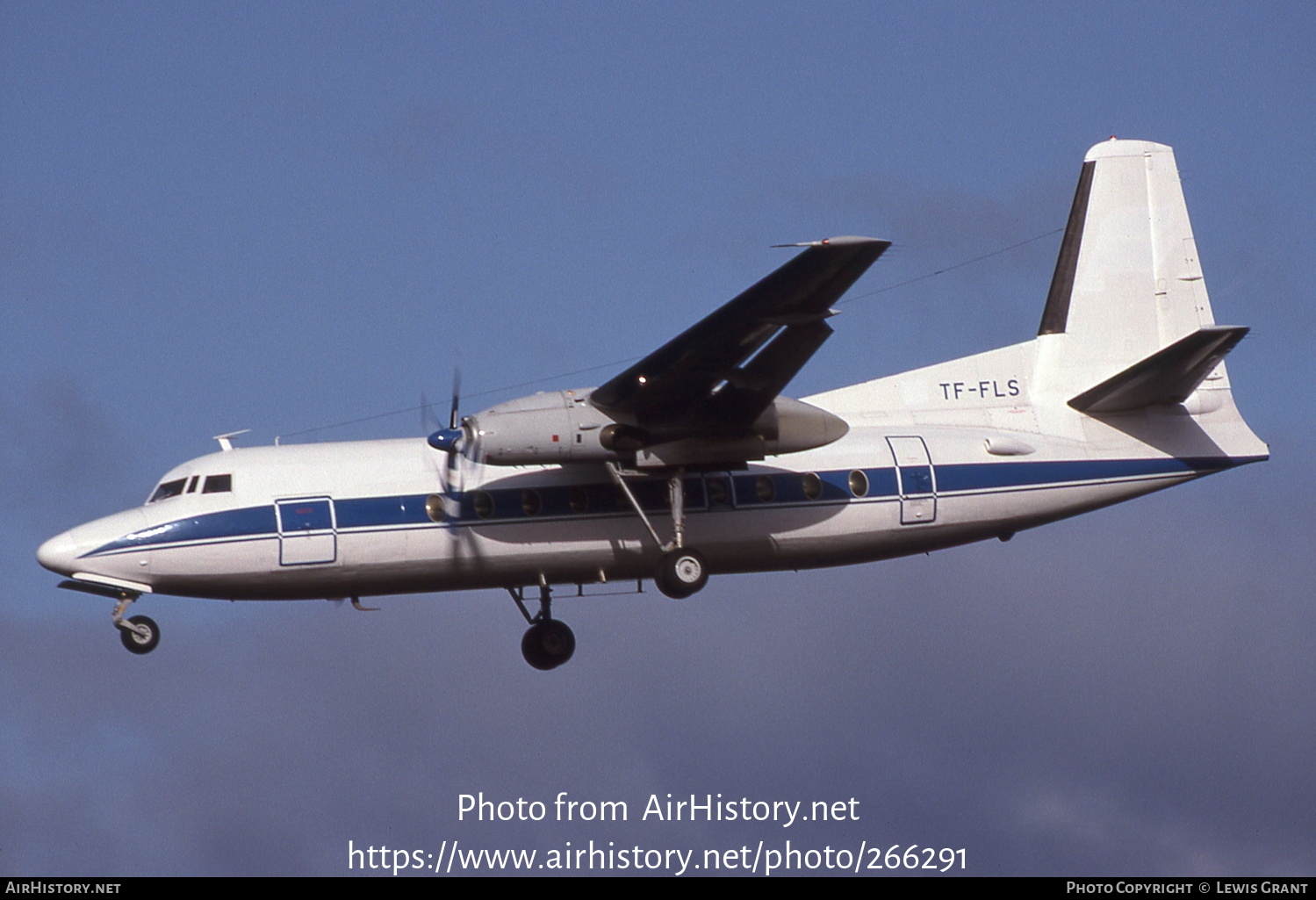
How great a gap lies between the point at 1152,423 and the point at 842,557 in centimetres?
438

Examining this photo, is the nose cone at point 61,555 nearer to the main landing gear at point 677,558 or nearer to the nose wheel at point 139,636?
the nose wheel at point 139,636

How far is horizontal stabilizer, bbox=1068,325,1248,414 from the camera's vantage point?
20.4 meters

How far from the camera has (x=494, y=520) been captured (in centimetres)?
2017

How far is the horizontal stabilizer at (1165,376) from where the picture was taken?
2036 cm

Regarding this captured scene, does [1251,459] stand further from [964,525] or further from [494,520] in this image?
[494,520]

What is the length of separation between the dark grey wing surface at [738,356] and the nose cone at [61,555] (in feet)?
19.4

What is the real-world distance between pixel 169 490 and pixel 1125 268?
1252 cm

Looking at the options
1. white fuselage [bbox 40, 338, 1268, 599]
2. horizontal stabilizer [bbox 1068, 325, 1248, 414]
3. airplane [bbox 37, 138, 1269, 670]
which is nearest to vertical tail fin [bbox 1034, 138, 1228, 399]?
airplane [bbox 37, 138, 1269, 670]

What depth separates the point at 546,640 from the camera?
22250mm

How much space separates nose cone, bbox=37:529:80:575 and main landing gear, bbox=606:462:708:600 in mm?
5955

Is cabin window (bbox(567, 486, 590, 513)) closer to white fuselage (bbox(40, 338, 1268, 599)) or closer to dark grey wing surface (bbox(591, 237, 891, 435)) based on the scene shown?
white fuselage (bbox(40, 338, 1268, 599))

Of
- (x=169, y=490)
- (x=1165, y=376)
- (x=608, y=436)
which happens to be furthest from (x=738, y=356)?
(x=169, y=490)

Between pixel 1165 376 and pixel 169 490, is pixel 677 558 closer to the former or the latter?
pixel 169 490

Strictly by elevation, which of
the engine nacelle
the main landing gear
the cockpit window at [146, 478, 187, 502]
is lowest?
the main landing gear
